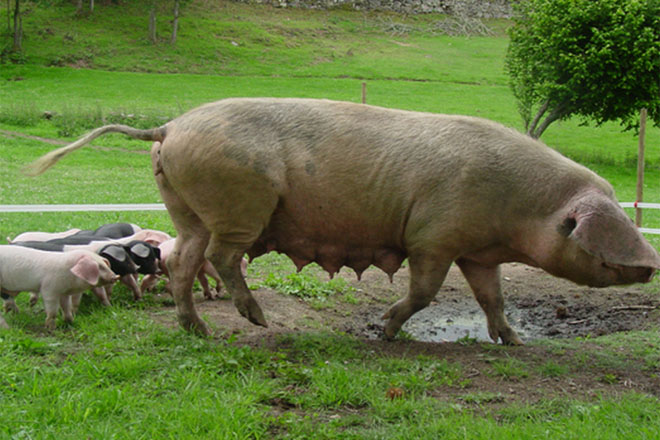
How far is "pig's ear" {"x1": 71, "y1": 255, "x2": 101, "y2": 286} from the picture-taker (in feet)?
17.2

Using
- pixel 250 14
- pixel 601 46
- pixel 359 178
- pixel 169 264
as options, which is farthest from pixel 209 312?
pixel 250 14

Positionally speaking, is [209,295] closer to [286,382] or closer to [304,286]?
[304,286]

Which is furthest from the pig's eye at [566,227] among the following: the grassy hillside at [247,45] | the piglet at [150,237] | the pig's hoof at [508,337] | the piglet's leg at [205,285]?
the grassy hillside at [247,45]

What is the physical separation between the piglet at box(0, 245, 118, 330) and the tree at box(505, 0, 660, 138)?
1679 centimetres

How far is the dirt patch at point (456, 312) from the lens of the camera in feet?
20.0

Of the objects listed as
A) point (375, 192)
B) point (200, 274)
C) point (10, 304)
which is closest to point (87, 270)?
point (10, 304)

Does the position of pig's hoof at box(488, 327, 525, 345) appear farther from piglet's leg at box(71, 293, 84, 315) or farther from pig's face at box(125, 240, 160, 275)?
piglet's leg at box(71, 293, 84, 315)

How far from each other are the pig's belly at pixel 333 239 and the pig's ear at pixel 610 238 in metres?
1.33

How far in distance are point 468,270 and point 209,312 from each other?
239 centimetres

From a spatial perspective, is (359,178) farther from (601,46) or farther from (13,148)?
(601,46)

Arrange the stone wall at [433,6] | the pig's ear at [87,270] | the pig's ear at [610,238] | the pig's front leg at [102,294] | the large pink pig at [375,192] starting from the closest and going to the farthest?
1. the pig's ear at [610,238]
2. the large pink pig at [375,192]
3. the pig's ear at [87,270]
4. the pig's front leg at [102,294]
5. the stone wall at [433,6]

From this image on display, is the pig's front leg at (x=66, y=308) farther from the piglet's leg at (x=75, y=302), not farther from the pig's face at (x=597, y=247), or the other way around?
the pig's face at (x=597, y=247)

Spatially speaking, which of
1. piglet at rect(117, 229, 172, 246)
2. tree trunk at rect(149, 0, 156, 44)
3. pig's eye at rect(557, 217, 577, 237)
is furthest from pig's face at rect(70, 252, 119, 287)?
tree trunk at rect(149, 0, 156, 44)

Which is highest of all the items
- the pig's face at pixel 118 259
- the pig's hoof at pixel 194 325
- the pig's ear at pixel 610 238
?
the pig's ear at pixel 610 238
